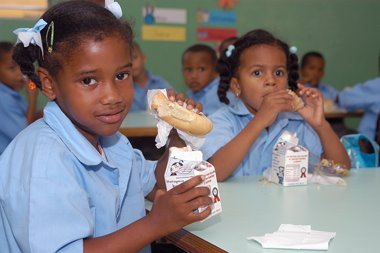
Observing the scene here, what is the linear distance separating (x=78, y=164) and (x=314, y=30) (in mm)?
4967

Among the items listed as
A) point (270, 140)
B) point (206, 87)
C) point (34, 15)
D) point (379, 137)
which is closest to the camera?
point (270, 140)

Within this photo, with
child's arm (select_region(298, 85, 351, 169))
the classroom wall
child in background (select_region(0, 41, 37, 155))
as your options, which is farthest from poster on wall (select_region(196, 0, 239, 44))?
child's arm (select_region(298, 85, 351, 169))

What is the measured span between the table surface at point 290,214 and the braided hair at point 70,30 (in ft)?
1.40

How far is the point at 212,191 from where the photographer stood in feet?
3.31

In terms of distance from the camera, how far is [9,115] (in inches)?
127

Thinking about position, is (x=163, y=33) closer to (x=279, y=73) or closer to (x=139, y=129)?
(x=139, y=129)

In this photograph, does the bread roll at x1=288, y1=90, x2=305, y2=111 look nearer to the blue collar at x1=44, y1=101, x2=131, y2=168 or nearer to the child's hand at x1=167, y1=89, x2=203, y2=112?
the child's hand at x1=167, y1=89, x2=203, y2=112

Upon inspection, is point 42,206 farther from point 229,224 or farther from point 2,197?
point 229,224

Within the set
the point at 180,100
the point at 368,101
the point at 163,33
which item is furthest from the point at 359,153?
the point at 163,33

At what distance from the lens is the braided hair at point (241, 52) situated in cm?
188

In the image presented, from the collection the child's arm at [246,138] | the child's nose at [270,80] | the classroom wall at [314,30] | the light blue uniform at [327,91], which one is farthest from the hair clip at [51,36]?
the light blue uniform at [327,91]

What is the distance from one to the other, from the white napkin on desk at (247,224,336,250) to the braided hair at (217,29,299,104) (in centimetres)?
98

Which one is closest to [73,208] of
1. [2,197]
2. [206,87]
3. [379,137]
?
[2,197]

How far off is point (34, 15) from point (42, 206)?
379 centimetres
